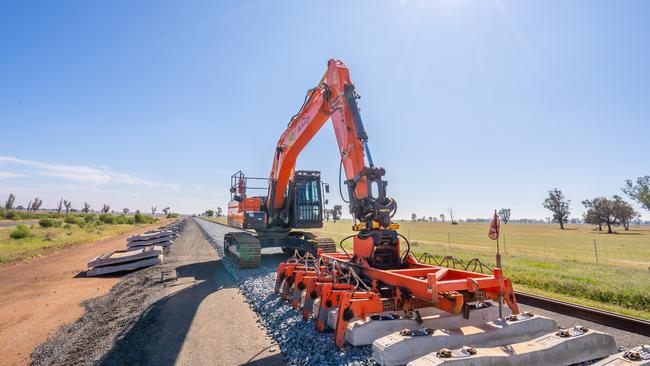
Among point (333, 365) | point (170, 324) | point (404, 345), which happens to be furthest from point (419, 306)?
point (170, 324)

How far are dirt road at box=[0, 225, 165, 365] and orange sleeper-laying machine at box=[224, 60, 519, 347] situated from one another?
4.75 metres

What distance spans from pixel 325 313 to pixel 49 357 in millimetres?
4571

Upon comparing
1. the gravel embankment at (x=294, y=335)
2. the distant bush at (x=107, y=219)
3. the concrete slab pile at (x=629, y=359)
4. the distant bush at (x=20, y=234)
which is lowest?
the gravel embankment at (x=294, y=335)

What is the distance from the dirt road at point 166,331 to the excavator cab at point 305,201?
4344mm

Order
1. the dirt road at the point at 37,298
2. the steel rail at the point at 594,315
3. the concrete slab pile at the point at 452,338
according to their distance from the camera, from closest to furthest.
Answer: the concrete slab pile at the point at 452,338
the steel rail at the point at 594,315
the dirt road at the point at 37,298

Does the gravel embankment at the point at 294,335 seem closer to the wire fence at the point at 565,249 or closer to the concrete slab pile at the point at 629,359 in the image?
the concrete slab pile at the point at 629,359

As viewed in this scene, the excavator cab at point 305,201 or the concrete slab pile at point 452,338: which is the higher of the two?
the excavator cab at point 305,201

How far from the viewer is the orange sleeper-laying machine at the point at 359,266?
450 centimetres

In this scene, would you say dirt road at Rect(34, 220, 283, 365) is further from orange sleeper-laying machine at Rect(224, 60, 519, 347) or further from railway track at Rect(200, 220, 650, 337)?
railway track at Rect(200, 220, 650, 337)

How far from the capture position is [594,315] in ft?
20.6

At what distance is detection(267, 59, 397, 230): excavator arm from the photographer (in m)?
6.05

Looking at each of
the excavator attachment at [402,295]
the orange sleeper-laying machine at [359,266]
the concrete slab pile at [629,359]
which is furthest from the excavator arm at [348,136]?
the concrete slab pile at [629,359]

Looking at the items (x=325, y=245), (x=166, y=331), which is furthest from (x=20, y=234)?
(x=166, y=331)

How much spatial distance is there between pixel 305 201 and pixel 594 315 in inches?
384
